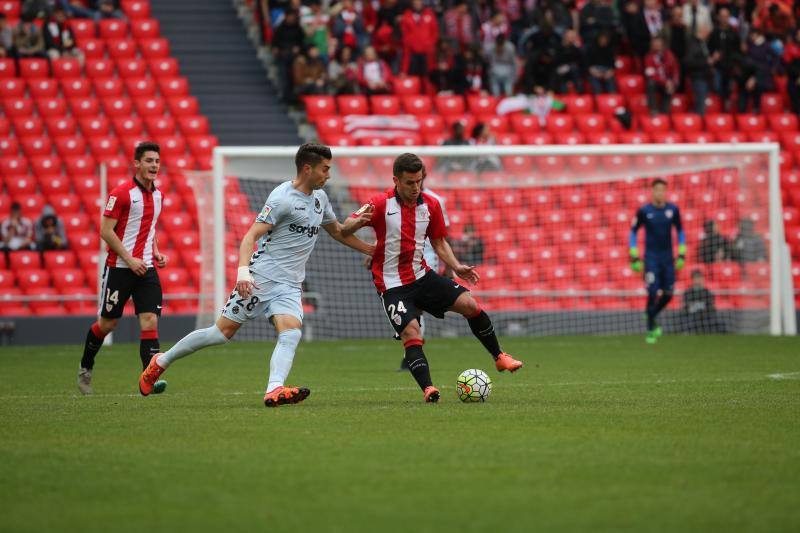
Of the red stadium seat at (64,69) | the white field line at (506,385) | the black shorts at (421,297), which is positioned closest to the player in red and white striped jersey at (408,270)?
the black shorts at (421,297)

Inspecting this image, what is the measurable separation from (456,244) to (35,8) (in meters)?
10.4

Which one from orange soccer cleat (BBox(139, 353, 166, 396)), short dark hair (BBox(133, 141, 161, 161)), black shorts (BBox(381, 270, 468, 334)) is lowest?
orange soccer cleat (BBox(139, 353, 166, 396))

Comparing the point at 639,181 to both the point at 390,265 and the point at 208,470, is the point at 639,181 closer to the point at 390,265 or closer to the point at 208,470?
the point at 390,265

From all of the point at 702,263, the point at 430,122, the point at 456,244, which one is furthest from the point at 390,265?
the point at 430,122

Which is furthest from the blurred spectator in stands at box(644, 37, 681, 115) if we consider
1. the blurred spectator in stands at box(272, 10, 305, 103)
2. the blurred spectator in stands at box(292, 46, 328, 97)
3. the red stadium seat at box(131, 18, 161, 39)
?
the red stadium seat at box(131, 18, 161, 39)

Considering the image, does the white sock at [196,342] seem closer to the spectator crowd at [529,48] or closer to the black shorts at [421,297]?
the black shorts at [421,297]

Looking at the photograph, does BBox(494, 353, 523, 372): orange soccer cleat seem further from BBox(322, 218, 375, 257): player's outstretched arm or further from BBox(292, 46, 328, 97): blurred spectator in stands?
BBox(292, 46, 328, 97): blurred spectator in stands

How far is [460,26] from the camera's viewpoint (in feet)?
88.0

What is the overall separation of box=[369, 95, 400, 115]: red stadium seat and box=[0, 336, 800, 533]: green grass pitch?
13.1 m

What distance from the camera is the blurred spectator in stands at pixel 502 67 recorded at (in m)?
26.5

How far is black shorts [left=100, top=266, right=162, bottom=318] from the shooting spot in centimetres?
1145

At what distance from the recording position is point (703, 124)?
2683 cm

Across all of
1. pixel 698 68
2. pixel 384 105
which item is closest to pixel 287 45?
pixel 384 105

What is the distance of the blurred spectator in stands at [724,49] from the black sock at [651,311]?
9.52 metres
